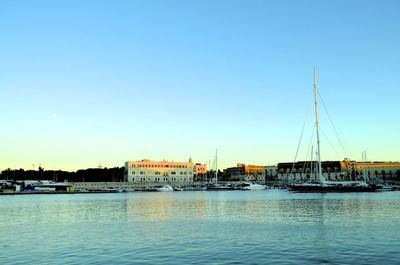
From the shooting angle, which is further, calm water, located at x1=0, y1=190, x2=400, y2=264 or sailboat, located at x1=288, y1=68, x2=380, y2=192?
sailboat, located at x1=288, y1=68, x2=380, y2=192

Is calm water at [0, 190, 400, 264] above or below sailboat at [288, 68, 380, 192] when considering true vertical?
below

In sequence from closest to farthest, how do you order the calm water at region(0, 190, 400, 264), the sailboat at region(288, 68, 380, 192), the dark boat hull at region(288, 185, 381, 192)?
the calm water at region(0, 190, 400, 264) → the sailboat at region(288, 68, 380, 192) → the dark boat hull at region(288, 185, 381, 192)

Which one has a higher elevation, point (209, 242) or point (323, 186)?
point (323, 186)

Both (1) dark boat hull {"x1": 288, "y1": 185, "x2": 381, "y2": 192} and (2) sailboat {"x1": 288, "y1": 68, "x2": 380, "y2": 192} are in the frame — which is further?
(1) dark boat hull {"x1": 288, "y1": 185, "x2": 381, "y2": 192}

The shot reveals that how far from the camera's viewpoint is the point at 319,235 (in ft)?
118

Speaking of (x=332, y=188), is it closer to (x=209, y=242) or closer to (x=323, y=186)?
(x=323, y=186)

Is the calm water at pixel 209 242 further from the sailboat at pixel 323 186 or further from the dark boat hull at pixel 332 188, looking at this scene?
the dark boat hull at pixel 332 188

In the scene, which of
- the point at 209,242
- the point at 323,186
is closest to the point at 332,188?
the point at 323,186

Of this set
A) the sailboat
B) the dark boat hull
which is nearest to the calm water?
the sailboat

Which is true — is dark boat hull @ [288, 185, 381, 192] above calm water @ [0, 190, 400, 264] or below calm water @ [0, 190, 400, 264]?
above

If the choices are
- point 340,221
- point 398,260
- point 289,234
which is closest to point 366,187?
point 340,221

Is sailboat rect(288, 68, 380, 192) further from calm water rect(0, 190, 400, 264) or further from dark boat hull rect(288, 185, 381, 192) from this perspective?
calm water rect(0, 190, 400, 264)

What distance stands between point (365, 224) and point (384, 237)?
31.7 ft

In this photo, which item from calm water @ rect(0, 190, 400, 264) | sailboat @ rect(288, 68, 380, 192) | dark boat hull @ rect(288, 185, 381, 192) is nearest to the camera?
calm water @ rect(0, 190, 400, 264)
